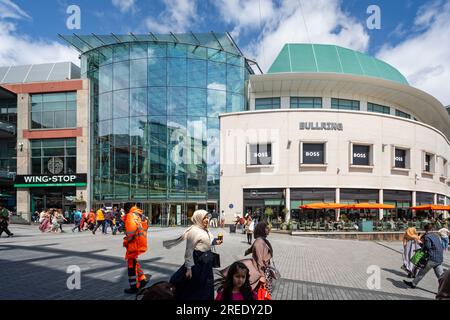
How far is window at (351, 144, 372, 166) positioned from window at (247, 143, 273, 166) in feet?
29.5

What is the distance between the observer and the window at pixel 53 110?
121 feet

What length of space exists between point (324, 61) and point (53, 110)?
3307cm

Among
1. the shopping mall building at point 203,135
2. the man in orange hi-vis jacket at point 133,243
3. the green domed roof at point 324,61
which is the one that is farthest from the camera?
the green domed roof at point 324,61

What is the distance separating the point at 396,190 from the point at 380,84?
40.4 ft

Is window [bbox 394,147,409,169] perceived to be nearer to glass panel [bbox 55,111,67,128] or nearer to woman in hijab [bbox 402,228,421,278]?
woman in hijab [bbox 402,228,421,278]

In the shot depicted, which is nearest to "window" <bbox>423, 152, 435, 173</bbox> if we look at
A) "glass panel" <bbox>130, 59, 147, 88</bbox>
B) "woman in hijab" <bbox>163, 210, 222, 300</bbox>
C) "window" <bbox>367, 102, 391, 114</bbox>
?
"window" <bbox>367, 102, 391, 114</bbox>

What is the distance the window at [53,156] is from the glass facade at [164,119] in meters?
4.33

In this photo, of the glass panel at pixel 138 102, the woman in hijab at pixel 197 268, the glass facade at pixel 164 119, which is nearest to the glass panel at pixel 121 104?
the glass facade at pixel 164 119

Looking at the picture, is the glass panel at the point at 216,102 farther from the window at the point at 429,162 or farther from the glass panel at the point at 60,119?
the window at the point at 429,162

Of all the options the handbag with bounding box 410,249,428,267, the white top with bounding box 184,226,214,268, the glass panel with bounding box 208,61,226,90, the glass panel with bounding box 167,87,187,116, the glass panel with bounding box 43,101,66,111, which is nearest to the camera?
the white top with bounding box 184,226,214,268

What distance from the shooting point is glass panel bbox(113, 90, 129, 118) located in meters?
34.5

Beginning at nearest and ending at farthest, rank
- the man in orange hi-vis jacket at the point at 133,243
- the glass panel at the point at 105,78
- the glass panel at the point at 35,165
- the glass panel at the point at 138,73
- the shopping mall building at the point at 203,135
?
the man in orange hi-vis jacket at the point at 133,243, the shopping mall building at the point at 203,135, the glass panel at the point at 138,73, the glass panel at the point at 105,78, the glass panel at the point at 35,165

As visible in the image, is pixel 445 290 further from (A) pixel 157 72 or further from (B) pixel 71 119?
(B) pixel 71 119
